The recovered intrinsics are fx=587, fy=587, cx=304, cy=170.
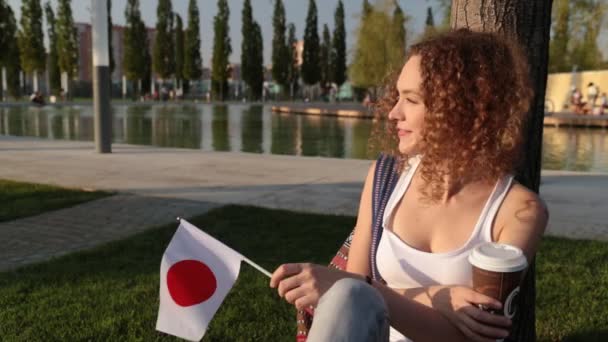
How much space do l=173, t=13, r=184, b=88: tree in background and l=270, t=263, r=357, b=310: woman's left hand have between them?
184 feet

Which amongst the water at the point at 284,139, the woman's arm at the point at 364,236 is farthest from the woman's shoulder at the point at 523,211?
the water at the point at 284,139

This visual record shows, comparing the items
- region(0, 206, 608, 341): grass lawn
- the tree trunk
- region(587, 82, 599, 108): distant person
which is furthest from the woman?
Result: region(587, 82, 599, 108): distant person

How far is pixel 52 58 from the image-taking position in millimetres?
50156

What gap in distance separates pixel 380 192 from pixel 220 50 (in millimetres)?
54514

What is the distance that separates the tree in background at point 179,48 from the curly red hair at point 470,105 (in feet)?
183

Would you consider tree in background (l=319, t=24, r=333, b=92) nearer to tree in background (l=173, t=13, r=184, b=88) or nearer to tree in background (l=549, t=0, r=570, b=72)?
tree in background (l=173, t=13, r=184, b=88)

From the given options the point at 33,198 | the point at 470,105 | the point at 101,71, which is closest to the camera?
the point at 470,105

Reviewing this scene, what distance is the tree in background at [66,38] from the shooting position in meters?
48.1

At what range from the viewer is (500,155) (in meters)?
1.76

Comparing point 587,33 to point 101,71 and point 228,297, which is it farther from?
point 228,297

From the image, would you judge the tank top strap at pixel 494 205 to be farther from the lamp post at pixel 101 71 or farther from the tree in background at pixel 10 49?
the tree in background at pixel 10 49

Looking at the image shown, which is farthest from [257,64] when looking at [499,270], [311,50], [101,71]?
[499,270]

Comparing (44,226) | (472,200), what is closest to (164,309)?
(472,200)

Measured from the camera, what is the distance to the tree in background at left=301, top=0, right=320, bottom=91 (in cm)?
5725
